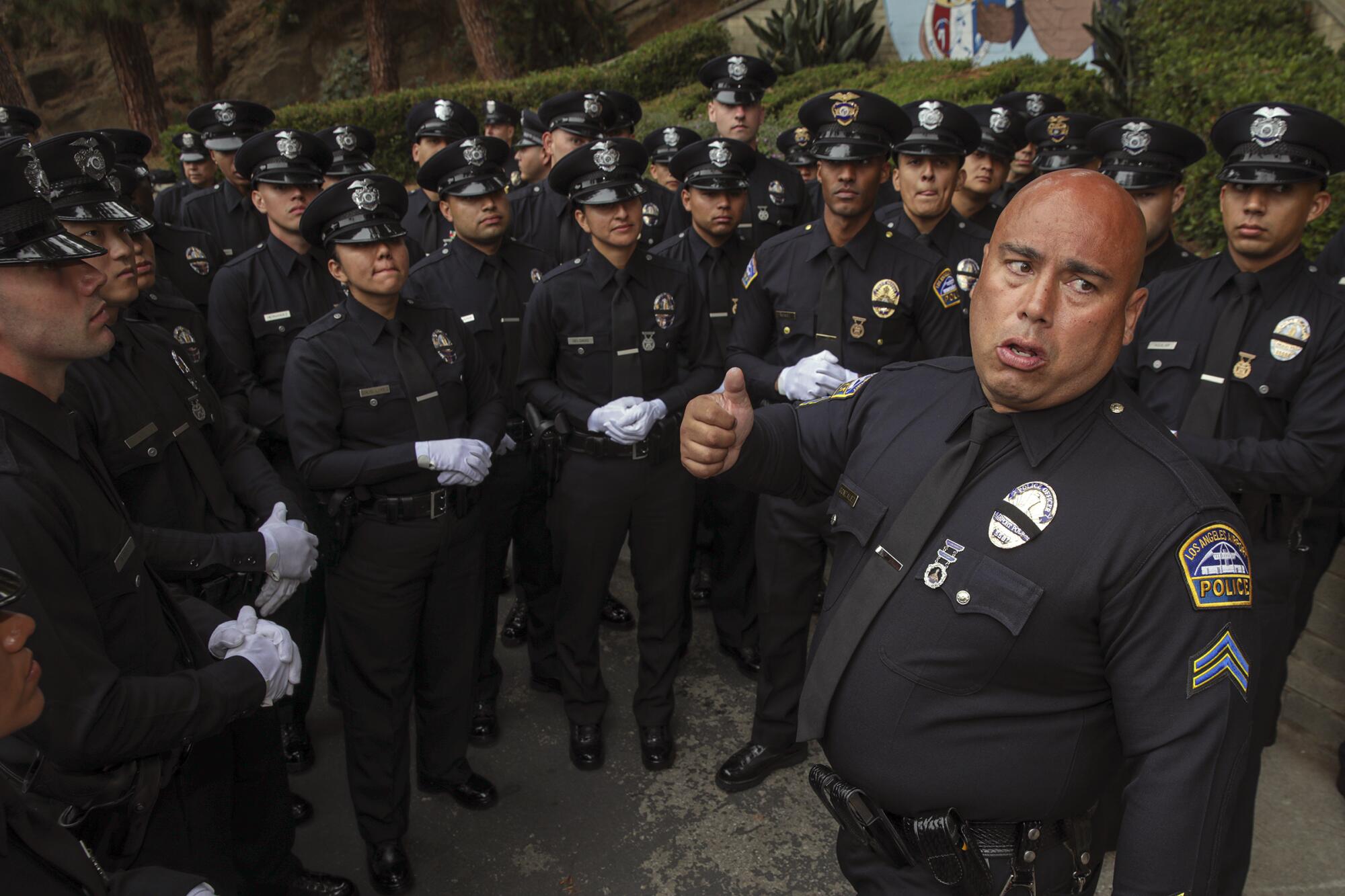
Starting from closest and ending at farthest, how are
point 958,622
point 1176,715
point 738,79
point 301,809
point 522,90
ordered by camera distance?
1. point 1176,715
2. point 958,622
3. point 301,809
4. point 738,79
5. point 522,90

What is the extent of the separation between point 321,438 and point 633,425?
1.21 metres

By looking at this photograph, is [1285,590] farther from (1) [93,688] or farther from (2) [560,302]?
(1) [93,688]

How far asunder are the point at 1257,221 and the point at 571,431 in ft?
8.95

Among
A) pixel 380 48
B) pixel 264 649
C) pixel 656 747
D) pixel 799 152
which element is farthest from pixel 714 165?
pixel 380 48

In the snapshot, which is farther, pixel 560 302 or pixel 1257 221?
pixel 560 302

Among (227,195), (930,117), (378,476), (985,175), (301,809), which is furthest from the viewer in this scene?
(227,195)

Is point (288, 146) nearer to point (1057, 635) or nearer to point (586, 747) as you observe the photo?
point (586, 747)

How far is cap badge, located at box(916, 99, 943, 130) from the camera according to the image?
173 inches

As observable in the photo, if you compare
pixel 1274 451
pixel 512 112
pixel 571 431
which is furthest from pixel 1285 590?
pixel 512 112

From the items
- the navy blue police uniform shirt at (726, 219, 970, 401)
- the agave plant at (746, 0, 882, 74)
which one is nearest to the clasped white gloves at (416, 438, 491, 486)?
the navy blue police uniform shirt at (726, 219, 970, 401)

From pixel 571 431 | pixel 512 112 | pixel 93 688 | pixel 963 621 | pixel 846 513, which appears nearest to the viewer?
pixel 963 621

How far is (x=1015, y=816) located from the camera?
6.18 feet

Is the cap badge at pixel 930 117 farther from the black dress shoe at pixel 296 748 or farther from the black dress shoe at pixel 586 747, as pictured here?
the black dress shoe at pixel 296 748

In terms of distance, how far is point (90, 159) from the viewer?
3.09 meters
